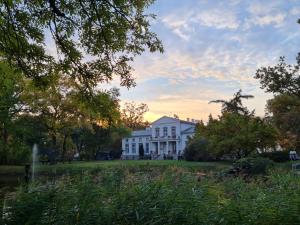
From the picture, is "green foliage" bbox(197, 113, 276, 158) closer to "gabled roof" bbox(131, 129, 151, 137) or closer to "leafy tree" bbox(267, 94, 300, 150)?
"leafy tree" bbox(267, 94, 300, 150)

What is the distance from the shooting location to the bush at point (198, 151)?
50.8m

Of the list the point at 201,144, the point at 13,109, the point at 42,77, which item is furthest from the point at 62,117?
the point at 42,77

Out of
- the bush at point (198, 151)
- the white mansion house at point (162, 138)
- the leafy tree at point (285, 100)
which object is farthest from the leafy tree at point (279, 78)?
the white mansion house at point (162, 138)

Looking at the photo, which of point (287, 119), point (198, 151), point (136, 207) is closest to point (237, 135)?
point (287, 119)

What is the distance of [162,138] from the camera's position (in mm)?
86250

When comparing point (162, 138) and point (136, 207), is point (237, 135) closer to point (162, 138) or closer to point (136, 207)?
point (136, 207)

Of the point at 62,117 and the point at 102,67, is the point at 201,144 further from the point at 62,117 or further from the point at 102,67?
the point at 102,67

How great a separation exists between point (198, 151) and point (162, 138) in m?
34.7

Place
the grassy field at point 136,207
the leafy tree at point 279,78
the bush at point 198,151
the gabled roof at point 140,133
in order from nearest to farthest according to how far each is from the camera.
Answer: the grassy field at point 136,207 < the leafy tree at point 279,78 < the bush at point 198,151 < the gabled roof at point 140,133

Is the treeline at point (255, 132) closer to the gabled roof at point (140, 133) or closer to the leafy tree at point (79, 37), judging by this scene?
the leafy tree at point (79, 37)

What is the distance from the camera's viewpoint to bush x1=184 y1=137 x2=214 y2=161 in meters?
50.8

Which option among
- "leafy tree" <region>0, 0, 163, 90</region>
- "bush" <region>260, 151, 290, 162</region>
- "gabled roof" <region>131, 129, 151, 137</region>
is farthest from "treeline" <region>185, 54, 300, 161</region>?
"gabled roof" <region>131, 129, 151, 137</region>

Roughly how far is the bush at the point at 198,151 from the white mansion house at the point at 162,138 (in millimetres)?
27654

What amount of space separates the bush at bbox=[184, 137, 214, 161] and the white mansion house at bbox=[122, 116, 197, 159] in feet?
90.7
